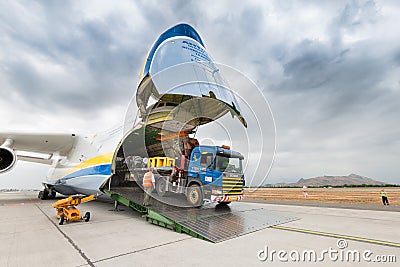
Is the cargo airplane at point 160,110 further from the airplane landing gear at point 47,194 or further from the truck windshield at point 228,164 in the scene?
the airplane landing gear at point 47,194

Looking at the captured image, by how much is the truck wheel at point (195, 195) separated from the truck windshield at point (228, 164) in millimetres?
982

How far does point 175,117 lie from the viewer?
7.09 metres

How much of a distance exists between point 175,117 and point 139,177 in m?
4.01

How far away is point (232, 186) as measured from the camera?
23.8 ft

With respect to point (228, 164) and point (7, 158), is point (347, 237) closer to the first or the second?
point (228, 164)

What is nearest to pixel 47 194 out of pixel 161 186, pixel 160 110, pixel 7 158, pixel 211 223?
pixel 7 158

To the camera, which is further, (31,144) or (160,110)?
(31,144)

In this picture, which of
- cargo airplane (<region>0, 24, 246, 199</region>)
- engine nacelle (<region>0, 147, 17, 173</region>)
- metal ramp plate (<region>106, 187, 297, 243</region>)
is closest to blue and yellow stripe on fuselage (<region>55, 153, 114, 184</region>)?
cargo airplane (<region>0, 24, 246, 199</region>)

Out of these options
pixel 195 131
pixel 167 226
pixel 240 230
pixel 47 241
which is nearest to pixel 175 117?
pixel 195 131

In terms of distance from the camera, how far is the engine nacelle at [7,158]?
8.45 meters

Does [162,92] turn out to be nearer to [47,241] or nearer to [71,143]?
[47,241]

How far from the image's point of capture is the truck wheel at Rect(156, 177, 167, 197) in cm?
845

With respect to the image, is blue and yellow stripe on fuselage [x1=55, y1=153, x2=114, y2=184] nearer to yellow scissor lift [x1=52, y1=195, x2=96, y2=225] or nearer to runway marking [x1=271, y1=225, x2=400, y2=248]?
yellow scissor lift [x1=52, y1=195, x2=96, y2=225]

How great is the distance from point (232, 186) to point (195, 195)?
130 centimetres
